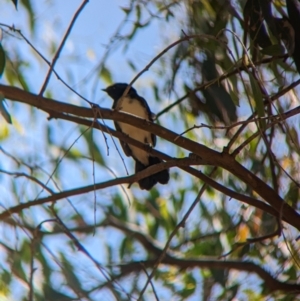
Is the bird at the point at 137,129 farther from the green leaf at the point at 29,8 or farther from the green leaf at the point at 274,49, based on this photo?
the green leaf at the point at 274,49

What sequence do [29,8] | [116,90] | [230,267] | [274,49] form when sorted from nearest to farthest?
[274,49]
[230,267]
[29,8]
[116,90]

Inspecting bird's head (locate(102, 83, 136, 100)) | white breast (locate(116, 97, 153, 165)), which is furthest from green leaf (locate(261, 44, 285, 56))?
bird's head (locate(102, 83, 136, 100))

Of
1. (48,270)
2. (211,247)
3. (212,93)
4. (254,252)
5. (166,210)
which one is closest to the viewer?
(212,93)

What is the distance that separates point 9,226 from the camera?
3902 millimetres

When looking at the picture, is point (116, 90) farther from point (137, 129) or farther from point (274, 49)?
point (274, 49)

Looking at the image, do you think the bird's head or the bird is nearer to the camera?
the bird

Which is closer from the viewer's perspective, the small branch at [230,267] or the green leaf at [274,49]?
the green leaf at [274,49]

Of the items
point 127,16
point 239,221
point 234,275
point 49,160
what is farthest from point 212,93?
point 49,160

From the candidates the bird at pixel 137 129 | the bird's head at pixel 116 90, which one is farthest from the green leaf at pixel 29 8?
the bird's head at pixel 116 90

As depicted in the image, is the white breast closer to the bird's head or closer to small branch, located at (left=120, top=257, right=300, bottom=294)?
the bird's head

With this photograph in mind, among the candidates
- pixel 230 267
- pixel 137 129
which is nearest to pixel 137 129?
pixel 137 129

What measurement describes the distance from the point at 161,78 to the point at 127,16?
745mm

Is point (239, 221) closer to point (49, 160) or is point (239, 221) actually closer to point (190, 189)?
point (190, 189)

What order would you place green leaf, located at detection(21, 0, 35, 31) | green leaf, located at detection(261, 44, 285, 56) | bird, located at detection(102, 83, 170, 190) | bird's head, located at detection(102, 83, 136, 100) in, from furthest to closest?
bird's head, located at detection(102, 83, 136, 100)
bird, located at detection(102, 83, 170, 190)
green leaf, located at detection(21, 0, 35, 31)
green leaf, located at detection(261, 44, 285, 56)
